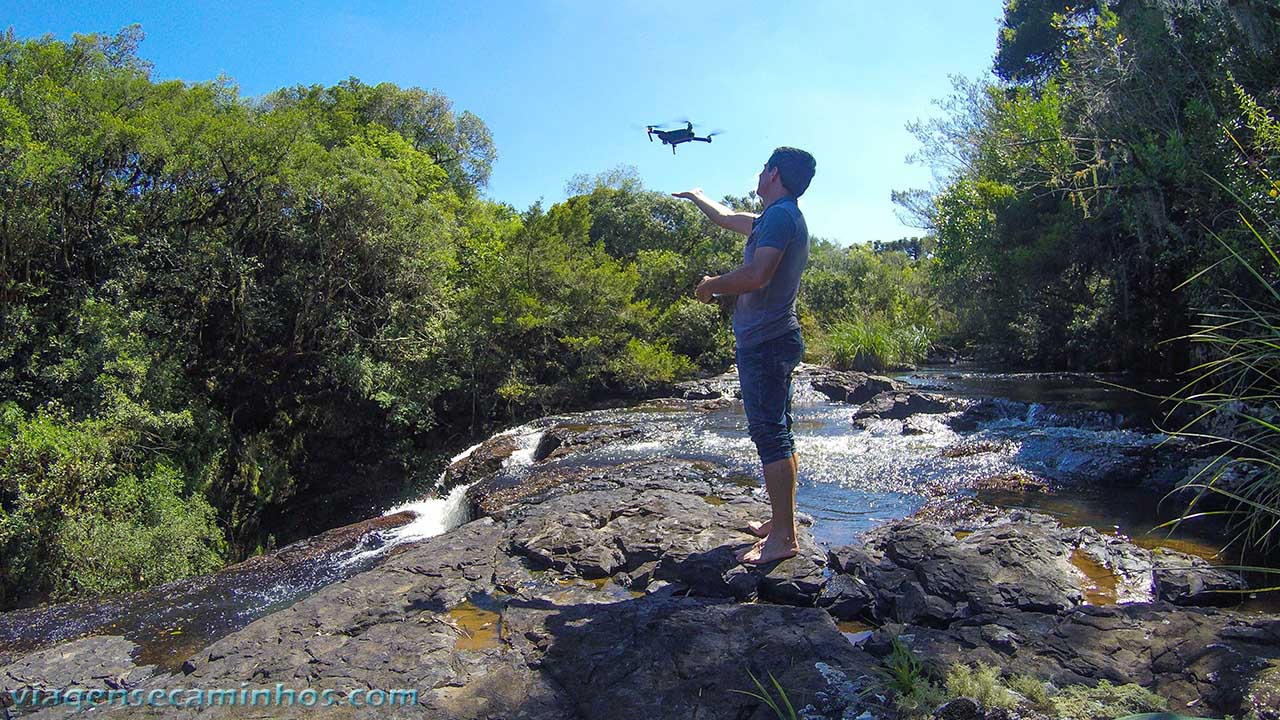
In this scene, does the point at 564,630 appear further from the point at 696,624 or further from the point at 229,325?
the point at 229,325

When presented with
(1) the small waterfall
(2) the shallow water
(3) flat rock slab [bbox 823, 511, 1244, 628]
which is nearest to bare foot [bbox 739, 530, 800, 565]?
(3) flat rock slab [bbox 823, 511, 1244, 628]

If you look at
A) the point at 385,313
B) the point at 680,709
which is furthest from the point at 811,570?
the point at 385,313

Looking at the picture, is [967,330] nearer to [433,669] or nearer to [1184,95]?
[1184,95]

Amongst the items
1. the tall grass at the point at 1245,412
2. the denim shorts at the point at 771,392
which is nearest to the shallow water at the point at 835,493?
the tall grass at the point at 1245,412

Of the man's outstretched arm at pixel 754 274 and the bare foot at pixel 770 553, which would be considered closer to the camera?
the man's outstretched arm at pixel 754 274

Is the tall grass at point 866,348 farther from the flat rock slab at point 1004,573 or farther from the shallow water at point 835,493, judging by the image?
the flat rock slab at point 1004,573

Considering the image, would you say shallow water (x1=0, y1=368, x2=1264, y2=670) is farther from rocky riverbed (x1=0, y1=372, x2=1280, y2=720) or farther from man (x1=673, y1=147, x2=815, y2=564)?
man (x1=673, y1=147, x2=815, y2=564)
